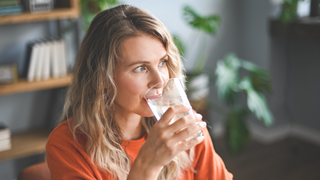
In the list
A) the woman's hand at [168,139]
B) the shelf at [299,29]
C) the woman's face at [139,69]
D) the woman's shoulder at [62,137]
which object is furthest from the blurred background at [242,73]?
the woman's hand at [168,139]

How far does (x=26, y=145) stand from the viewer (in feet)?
7.36

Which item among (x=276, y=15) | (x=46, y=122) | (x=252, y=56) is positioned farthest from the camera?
(x=252, y=56)

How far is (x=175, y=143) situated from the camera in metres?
0.79

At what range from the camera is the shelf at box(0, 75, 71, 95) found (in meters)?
2.10

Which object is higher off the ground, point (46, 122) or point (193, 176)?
point (193, 176)

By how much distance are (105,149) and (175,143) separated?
1.17 ft

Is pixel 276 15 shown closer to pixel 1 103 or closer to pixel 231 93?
pixel 231 93

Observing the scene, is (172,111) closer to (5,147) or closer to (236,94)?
(236,94)

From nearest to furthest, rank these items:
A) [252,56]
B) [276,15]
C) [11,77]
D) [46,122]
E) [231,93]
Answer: [11,77], [231,93], [46,122], [276,15], [252,56]

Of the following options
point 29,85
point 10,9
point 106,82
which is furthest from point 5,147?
point 106,82

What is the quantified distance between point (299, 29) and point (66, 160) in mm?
2357

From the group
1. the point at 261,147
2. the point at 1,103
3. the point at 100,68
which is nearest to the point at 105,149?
the point at 100,68

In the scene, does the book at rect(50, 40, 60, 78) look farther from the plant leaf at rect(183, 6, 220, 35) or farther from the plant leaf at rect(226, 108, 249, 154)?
the plant leaf at rect(226, 108, 249, 154)

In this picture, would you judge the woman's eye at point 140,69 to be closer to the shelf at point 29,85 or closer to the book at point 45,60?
the shelf at point 29,85
